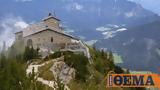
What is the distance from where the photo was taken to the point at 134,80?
28.7 metres

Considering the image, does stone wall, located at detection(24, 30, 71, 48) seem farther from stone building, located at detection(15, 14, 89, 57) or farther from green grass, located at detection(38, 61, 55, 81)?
green grass, located at detection(38, 61, 55, 81)

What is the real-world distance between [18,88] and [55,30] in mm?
67383

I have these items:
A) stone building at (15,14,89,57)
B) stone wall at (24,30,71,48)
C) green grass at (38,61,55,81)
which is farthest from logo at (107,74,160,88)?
stone wall at (24,30,71,48)

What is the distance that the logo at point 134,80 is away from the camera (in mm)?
28281

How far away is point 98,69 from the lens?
294ft

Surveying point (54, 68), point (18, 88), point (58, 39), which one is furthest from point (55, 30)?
point (18, 88)

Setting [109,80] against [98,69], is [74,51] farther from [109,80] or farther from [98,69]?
[109,80]

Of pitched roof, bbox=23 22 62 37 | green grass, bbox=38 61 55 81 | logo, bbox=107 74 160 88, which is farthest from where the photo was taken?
pitched roof, bbox=23 22 62 37

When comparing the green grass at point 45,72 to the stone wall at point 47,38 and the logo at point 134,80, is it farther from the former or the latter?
the logo at point 134,80

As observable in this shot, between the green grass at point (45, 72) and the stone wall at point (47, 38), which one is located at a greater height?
the stone wall at point (47, 38)

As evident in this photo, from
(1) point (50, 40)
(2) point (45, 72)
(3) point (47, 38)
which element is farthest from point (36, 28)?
(2) point (45, 72)

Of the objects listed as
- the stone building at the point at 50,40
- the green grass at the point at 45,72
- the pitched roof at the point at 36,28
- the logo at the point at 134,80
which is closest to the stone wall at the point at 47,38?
the stone building at the point at 50,40

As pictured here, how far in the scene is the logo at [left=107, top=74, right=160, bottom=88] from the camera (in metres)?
28.3

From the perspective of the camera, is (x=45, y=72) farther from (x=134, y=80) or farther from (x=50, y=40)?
(x=134, y=80)
